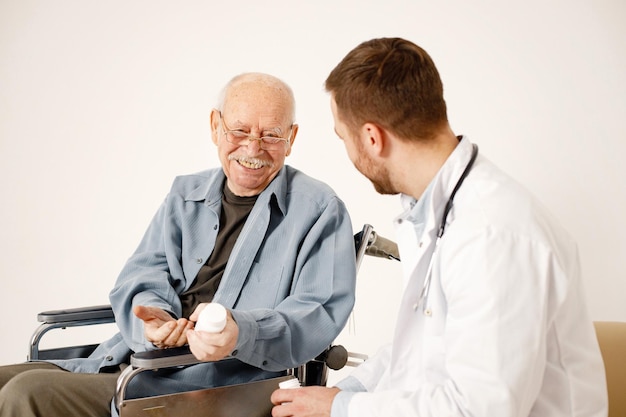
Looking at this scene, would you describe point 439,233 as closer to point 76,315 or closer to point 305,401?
point 305,401

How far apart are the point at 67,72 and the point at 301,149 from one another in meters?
1.45

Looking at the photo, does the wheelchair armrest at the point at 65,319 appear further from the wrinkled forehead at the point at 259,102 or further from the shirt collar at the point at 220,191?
the wrinkled forehead at the point at 259,102

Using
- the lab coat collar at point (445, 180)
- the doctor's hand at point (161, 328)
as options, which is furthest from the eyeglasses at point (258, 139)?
the lab coat collar at point (445, 180)

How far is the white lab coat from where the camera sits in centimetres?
128

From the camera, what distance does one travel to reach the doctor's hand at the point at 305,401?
60.4 inches

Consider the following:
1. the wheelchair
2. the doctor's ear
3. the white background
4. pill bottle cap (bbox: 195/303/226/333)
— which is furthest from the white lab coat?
the white background

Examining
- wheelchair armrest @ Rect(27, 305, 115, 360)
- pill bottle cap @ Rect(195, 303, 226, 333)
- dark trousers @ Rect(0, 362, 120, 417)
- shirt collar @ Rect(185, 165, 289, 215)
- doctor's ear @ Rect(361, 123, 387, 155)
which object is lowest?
dark trousers @ Rect(0, 362, 120, 417)

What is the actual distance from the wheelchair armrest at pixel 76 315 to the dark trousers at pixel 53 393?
0.16m

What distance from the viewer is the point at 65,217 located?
4.17 meters

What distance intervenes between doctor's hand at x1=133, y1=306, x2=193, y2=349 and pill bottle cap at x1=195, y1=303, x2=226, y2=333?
11.3 inches

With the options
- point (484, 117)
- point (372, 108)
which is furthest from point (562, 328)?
point (484, 117)

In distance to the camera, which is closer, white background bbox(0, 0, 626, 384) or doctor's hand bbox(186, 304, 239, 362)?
doctor's hand bbox(186, 304, 239, 362)

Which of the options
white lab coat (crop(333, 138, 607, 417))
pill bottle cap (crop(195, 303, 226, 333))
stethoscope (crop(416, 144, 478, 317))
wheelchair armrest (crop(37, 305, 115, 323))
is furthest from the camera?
wheelchair armrest (crop(37, 305, 115, 323))

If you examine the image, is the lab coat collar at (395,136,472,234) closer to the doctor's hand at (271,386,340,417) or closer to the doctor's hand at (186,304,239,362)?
the doctor's hand at (271,386,340,417)
